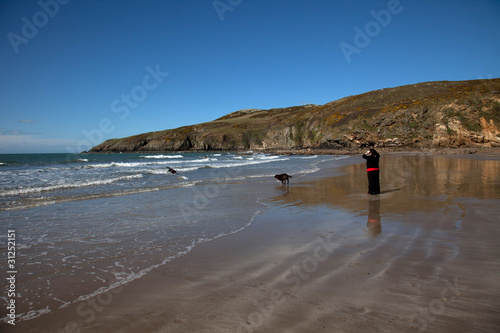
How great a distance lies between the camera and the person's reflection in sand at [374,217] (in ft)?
18.4

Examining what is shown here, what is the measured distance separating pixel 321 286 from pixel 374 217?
4169mm

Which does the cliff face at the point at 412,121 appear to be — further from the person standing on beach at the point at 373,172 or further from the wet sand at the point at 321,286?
the wet sand at the point at 321,286

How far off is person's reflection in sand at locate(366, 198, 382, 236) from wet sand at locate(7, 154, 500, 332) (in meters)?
0.04

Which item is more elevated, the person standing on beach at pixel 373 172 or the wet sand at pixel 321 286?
the person standing on beach at pixel 373 172

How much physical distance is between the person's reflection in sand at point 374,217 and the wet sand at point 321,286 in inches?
1.4

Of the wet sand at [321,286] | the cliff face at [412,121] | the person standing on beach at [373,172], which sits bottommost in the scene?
the wet sand at [321,286]

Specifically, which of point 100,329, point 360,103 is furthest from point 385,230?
point 360,103

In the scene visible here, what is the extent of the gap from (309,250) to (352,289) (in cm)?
149

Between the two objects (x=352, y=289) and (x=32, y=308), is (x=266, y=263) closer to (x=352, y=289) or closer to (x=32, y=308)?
(x=352, y=289)

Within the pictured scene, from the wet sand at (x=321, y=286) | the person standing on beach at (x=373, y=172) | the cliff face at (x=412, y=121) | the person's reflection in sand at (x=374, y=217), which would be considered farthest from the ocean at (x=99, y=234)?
the cliff face at (x=412, y=121)

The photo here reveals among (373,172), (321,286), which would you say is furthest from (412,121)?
(321,286)

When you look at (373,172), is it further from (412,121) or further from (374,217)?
(412,121)

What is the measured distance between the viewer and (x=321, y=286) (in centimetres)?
321

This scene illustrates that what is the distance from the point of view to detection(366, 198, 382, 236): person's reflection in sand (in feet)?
18.4
